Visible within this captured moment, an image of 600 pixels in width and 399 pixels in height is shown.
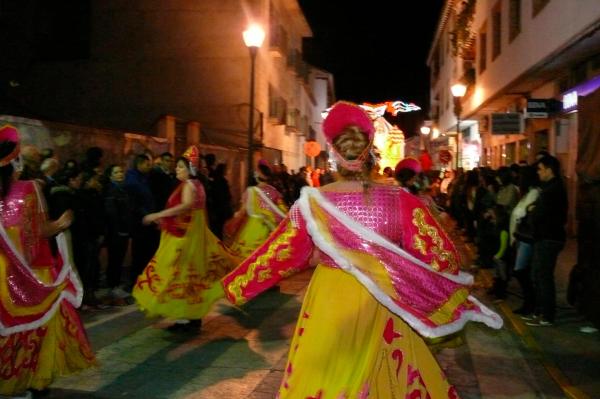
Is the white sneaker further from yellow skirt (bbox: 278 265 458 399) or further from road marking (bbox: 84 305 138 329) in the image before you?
yellow skirt (bbox: 278 265 458 399)

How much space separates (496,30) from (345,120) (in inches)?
760

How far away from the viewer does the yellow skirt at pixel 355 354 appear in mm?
3115

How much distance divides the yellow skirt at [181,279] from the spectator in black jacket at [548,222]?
11.6ft

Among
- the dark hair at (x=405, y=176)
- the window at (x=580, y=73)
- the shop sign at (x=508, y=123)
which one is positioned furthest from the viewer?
the shop sign at (x=508, y=123)

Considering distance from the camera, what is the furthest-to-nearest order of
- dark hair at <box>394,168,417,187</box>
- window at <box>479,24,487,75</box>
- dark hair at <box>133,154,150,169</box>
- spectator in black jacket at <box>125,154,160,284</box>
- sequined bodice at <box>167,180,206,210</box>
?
1. window at <box>479,24,487,75</box>
2. dark hair at <box>133,154,150,169</box>
3. spectator in black jacket at <box>125,154,160,284</box>
4. dark hair at <box>394,168,417,187</box>
5. sequined bodice at <box>167,180,206,210</box>

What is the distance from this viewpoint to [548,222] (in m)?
7.32

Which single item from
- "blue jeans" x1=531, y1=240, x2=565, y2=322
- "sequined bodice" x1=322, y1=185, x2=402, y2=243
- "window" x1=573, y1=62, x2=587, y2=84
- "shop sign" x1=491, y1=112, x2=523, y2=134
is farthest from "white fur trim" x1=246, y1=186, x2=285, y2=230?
"shop sign" x1=491, y1=112, x2=523, y2=134

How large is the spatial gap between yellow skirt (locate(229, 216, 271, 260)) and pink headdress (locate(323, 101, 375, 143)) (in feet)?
18.4

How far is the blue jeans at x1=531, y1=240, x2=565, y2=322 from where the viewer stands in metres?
7.40

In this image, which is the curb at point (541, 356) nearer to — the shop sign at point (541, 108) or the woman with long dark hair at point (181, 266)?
the woman with long dark hair at point (181, 266)

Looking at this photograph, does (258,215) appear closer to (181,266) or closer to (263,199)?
(263,199)

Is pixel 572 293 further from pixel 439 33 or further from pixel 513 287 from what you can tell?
pixel 439 33

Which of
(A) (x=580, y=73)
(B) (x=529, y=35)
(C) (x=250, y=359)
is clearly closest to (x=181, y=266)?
(C) (x=250, y=359)

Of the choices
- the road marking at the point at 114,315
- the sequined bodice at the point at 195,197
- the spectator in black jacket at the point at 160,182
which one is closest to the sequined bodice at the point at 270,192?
the spectator in black jacket at the point at 160,182
